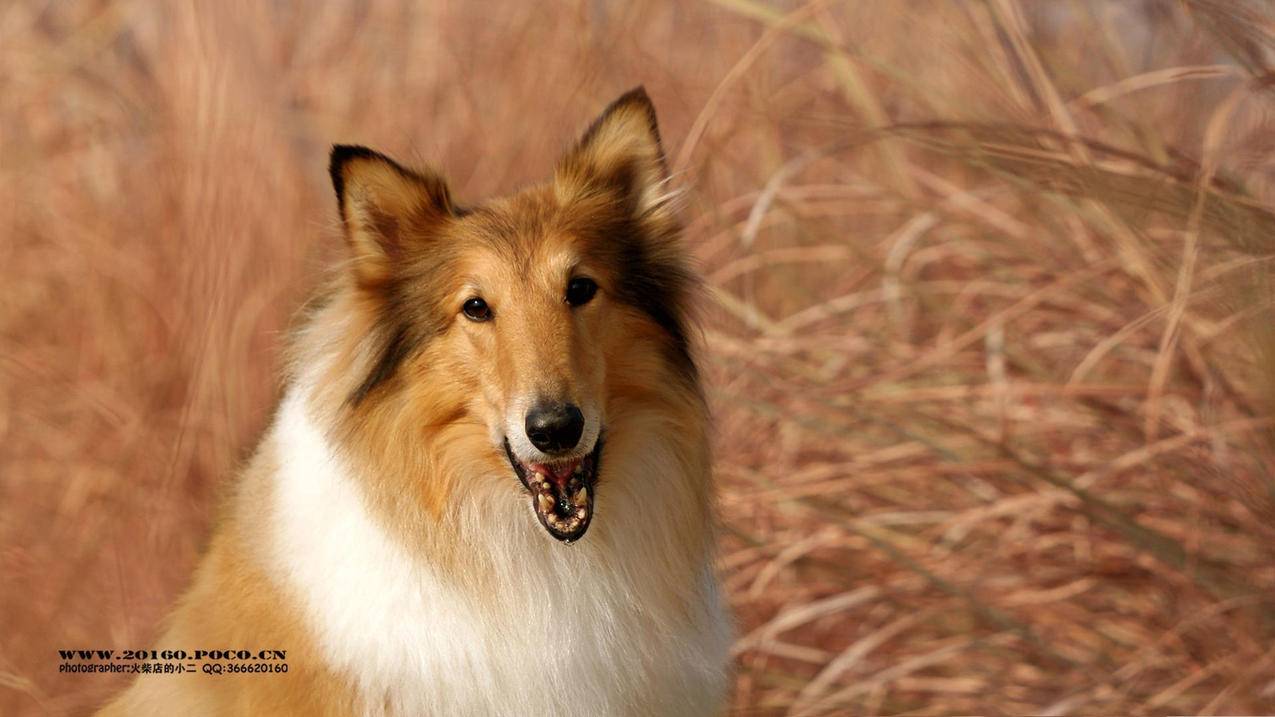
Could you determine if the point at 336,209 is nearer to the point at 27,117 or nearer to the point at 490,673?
the point at 490,673

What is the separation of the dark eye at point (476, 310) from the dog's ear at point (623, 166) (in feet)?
1.47

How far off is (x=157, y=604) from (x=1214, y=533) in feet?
14.5

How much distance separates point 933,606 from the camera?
16.0 ft

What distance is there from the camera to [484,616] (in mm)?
3467

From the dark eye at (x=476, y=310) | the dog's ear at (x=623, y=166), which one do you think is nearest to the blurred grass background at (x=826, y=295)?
the dog's ear at (x=623, y=166)

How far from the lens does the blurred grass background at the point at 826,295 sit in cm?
432

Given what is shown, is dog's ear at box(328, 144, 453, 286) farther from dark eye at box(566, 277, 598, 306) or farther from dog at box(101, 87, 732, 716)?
dark eye at box(566, 277, 598, 306)

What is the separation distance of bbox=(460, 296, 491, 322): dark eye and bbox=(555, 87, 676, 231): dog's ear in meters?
0.45

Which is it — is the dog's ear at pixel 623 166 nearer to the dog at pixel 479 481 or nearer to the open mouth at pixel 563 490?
the dog at pixel 479 481

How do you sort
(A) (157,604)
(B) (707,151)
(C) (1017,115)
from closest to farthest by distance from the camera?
(C) (1017,115), (B) (707,151), (A) (157,604)

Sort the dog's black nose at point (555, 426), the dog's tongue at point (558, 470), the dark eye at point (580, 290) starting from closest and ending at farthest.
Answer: the dog's black nose at point (555, 426), the dog's tongue at point (558, 470), the dark eye at point (580, 290)

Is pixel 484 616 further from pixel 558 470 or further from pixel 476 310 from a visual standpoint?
pixel 476 310

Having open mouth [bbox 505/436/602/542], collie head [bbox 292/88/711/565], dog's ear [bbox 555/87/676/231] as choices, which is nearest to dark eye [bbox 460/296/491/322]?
collie head [bbox 292/88/711/565]

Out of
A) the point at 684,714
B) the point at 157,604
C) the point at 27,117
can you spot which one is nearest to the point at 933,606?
the point at 684,714
